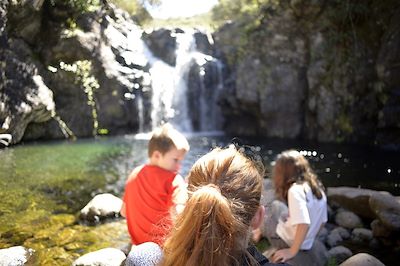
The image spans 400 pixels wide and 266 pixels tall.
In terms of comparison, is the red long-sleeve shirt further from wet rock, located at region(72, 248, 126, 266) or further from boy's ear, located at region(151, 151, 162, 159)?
wet rock, located at region(72, 248, 126, 266)

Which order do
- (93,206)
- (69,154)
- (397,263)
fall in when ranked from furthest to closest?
(69,154), (93,206), (397,263)

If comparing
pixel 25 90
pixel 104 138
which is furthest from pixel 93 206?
pixel 104 138

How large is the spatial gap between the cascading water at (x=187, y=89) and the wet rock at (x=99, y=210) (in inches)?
600

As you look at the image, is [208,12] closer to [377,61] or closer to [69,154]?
[377,61]

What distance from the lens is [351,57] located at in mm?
18297

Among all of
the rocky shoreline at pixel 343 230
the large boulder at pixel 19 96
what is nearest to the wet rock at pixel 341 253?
the rocky shoreline at pixel 343 230

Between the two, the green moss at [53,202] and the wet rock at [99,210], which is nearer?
the green moss at [53,202]

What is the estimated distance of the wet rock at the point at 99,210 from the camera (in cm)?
640

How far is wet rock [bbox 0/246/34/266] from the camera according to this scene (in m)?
4.07

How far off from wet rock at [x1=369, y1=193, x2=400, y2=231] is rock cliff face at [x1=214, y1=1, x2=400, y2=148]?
11321mm

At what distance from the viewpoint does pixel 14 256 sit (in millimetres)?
4238

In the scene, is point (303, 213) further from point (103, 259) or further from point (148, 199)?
point (103, 259)

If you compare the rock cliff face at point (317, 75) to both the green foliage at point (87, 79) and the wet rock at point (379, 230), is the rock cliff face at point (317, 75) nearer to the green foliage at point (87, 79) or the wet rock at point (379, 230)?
the green foliage at point (87, 79)

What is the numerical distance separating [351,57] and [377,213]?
1411cm
